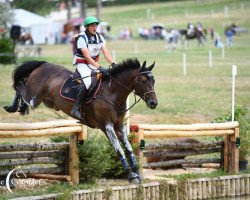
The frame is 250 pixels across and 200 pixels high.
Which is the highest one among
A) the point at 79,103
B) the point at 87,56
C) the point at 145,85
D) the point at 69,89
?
the point at 87,56

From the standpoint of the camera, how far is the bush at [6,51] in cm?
3372

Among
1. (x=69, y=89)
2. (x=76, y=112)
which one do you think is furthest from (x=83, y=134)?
(x=69, y=89)

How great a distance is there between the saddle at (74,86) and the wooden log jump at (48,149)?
0.56 meters

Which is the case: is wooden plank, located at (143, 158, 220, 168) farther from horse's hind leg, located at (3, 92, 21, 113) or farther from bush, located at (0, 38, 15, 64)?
bush, located at (0, 38, 15, 64)

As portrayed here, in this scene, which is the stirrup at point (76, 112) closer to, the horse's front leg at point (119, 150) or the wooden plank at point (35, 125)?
the wooden plank at point (35, 125)

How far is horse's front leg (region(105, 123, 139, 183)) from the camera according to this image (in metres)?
14.3

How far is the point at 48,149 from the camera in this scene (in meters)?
14.1

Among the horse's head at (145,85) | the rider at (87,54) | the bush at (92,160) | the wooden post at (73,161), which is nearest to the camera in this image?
the horse's head at (145,85)

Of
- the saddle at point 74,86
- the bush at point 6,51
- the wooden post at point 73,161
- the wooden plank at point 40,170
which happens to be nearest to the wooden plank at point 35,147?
the wooden post at point 73,161

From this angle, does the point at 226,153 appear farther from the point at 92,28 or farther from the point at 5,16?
the point at 5,16

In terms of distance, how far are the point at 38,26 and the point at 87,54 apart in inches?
1973

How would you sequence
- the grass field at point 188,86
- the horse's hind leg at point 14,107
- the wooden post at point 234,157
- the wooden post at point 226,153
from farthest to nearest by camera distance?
the grass field at point 188,86
the wooden post at point 226,153
the wooden post at point 234,157
the horse's hind leg at point 14,107

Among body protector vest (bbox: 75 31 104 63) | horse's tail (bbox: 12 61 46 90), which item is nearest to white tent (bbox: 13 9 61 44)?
horse's tail (bbox: 12 61 46 90)

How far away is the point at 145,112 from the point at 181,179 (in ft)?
30.1
